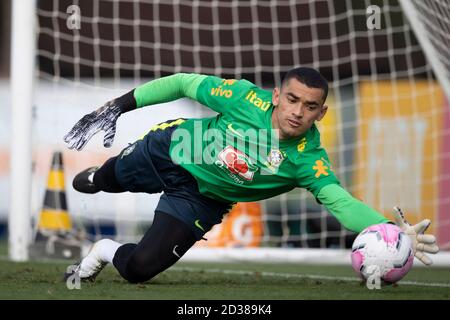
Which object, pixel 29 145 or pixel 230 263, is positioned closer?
pixel 29 145

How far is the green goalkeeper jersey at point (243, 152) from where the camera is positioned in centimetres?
562

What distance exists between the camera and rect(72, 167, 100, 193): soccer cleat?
258 inches

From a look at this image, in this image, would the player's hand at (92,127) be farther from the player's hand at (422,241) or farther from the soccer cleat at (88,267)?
the player's hand at (422,241)

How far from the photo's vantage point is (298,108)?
217 inches

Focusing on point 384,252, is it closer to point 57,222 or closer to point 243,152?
point 243,152

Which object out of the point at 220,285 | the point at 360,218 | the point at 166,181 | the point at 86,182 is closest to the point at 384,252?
the point at 360,218

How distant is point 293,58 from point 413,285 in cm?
615

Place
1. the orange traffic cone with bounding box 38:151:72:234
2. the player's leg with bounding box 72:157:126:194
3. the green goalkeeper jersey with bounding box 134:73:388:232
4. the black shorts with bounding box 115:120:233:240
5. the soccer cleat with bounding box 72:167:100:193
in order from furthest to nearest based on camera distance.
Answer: the orange traffic cone with bounding box 38:151:72:234 → the soccer cleat with bounding box 72:167:100:193 → the player's leg with bounding box 72:157:126:194 → the black shorts with bounding box 115:120:233:240 → the green goalkeeper jersey with bounding box 134:73:388:232

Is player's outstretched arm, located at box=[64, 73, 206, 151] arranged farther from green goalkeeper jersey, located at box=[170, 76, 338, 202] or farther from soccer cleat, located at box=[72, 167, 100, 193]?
soccer cleat, located at box=[72, 167, 100, 193]

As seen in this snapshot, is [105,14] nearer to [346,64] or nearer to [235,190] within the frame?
[346,64]

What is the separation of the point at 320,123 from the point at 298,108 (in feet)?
18.7

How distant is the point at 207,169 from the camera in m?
5.91

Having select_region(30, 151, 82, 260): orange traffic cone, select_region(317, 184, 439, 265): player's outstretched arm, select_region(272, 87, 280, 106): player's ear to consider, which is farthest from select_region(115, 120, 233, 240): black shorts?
select_region(30, 151, 82, 260): orange traffic cone
